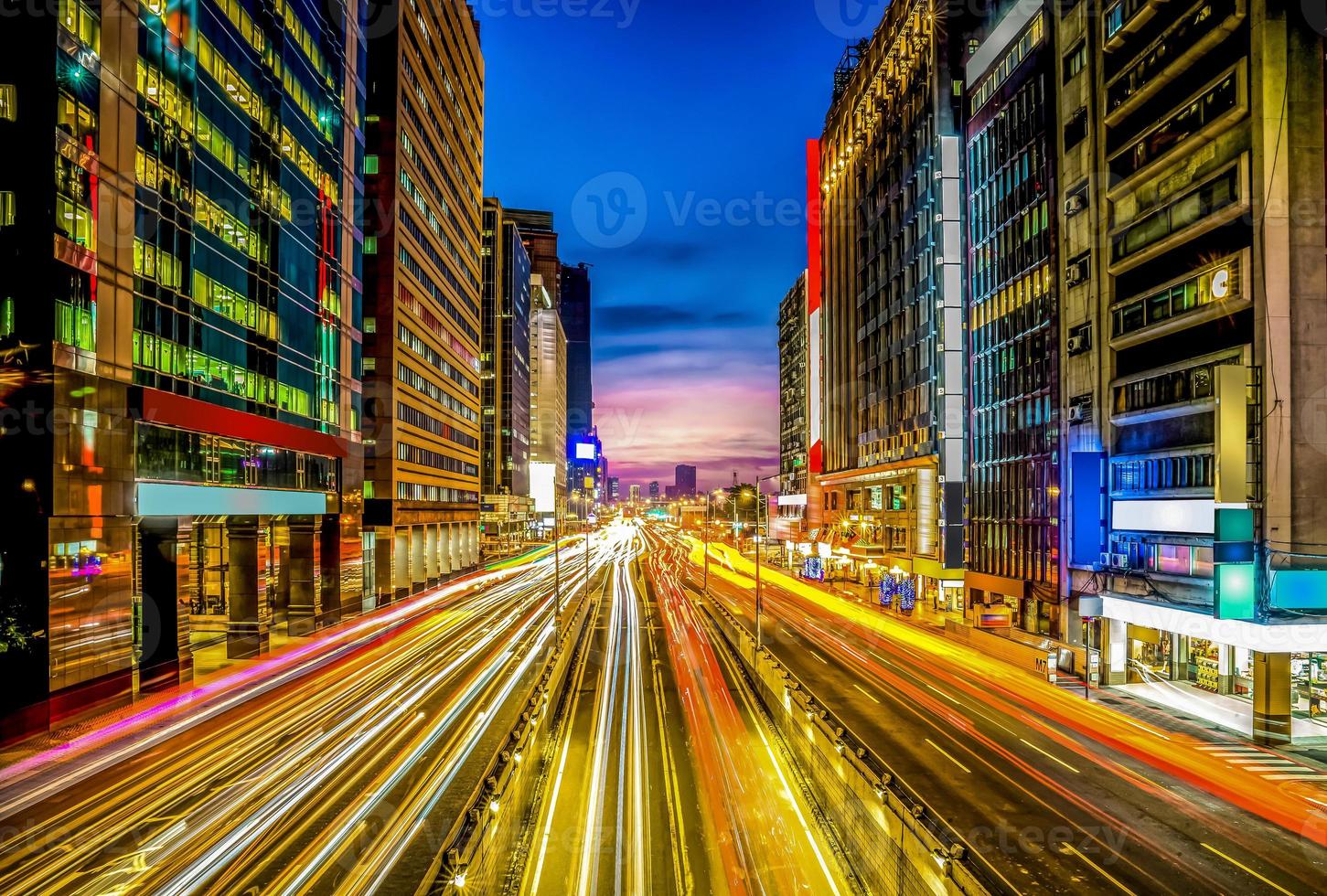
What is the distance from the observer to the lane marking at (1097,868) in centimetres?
1723

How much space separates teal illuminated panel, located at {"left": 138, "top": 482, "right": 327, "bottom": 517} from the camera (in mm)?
34344

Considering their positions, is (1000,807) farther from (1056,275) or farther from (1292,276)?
(1056,275)

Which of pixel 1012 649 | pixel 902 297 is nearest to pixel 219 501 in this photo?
pixel 1012 649

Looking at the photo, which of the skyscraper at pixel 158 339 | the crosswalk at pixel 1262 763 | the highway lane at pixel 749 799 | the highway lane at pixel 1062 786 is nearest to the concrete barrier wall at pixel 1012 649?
the highway lane at pixel 1062 786

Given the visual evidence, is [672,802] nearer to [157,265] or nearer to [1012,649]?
[1012,649]

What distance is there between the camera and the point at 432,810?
20766 millimetres

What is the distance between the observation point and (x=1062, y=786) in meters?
23.5

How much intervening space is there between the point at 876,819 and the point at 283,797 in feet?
48.9

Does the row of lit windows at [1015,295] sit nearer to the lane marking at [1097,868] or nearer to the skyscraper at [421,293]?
the lane marking at [1097,868]

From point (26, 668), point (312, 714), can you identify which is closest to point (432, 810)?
point (312, 714)

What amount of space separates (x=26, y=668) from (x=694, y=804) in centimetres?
2313

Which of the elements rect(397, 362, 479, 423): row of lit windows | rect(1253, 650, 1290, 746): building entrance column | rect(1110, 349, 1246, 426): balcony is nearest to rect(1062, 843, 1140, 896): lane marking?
rect(1253, 650, 1290, 746): building entrance column

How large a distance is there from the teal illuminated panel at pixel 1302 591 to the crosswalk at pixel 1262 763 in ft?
18.9

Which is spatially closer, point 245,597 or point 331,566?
point 245,597
